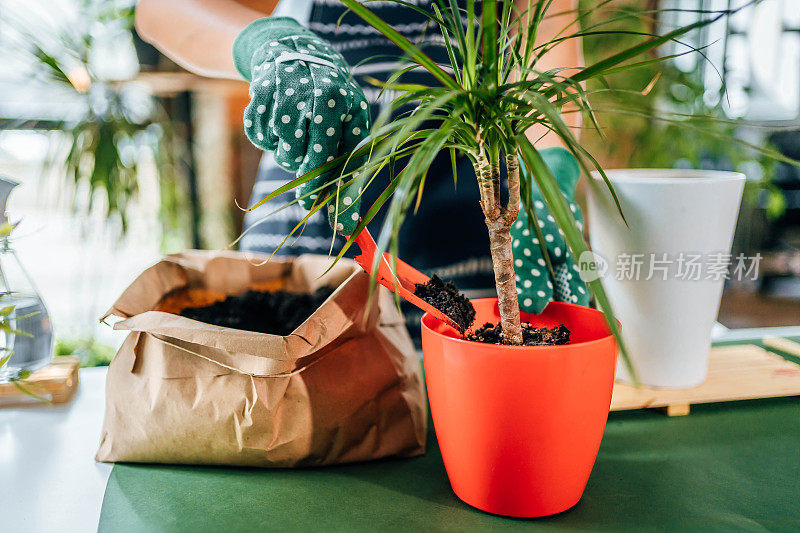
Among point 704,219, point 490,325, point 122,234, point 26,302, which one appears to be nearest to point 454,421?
point 490,325

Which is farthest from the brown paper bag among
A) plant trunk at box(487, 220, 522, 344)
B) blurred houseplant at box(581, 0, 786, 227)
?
blurred houseplant at box(581, 0, 786, 227)

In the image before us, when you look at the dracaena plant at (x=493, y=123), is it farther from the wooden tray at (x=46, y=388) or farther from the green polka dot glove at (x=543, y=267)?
the wooden tray at (x=46, y=388)

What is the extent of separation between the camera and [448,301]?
1.71 ft

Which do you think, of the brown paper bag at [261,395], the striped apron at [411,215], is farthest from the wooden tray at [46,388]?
the striped apron at [411,215]

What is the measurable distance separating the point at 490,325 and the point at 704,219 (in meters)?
0.28

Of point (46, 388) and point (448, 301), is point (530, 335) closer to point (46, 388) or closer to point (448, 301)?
point (448, 301)

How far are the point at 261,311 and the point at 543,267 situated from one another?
0.32 m

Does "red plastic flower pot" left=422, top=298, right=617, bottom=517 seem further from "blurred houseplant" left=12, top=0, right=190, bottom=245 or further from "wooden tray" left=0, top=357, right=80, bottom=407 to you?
"blurred houseplant" left=12, top=0, right=190, bottom=245

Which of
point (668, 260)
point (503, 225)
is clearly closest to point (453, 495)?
point (503, 225)

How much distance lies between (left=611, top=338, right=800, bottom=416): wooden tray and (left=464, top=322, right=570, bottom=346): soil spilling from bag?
19 centimetres

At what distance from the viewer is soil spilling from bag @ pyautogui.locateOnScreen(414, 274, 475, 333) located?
51 cm

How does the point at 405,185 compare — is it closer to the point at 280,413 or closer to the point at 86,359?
the point at 280,413

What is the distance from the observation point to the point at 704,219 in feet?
2.01

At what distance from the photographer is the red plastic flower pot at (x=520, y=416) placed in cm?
43
